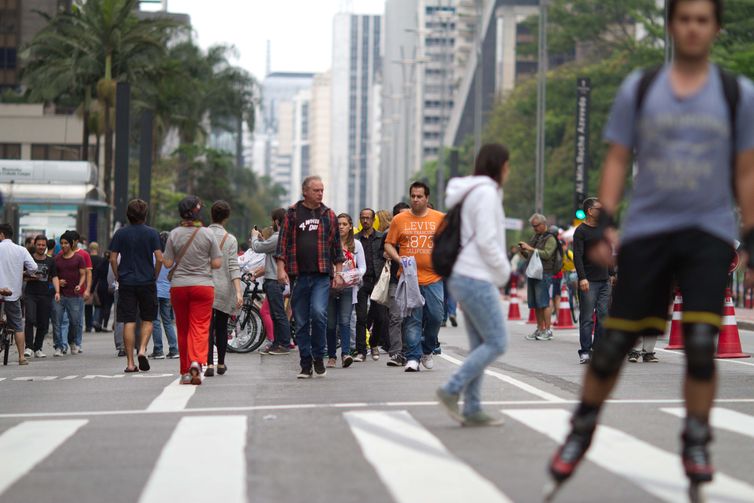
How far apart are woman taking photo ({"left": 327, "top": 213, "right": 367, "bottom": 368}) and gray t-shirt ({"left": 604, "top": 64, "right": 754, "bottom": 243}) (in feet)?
30.0

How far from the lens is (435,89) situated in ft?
633

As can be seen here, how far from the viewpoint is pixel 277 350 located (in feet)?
60.1

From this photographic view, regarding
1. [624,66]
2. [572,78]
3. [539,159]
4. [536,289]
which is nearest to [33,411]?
[536,289]

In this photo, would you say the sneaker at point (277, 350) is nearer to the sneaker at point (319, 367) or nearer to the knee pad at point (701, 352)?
the sneaker at point (319, 367)

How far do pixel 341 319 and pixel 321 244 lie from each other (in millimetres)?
2375

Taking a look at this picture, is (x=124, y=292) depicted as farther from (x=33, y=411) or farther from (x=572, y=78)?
(x=572, y=78)

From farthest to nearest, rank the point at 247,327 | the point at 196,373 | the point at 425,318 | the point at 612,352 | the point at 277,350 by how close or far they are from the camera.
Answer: the point at 247,327
the point at 277,350
the point at 425,318
the point at 196,373
the point at 612,352

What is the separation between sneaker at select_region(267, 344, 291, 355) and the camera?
720 inches

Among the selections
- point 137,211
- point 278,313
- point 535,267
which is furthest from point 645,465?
point 535,267

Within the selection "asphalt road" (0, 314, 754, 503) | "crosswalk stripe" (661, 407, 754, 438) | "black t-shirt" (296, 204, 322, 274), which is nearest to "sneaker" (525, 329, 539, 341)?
"asphalt road" (0, 314, 754, 503)

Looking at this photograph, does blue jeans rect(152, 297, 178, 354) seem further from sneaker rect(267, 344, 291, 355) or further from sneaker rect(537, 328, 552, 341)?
sneaker rect(537, 328, 552, 341)

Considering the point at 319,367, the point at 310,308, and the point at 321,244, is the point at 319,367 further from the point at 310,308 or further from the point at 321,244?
the point at 321,244

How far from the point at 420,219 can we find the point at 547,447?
20.5 feet

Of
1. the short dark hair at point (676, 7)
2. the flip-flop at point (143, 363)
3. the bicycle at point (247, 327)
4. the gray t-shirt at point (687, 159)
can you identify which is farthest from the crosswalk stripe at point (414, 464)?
the bicycle at point (247, 327)
